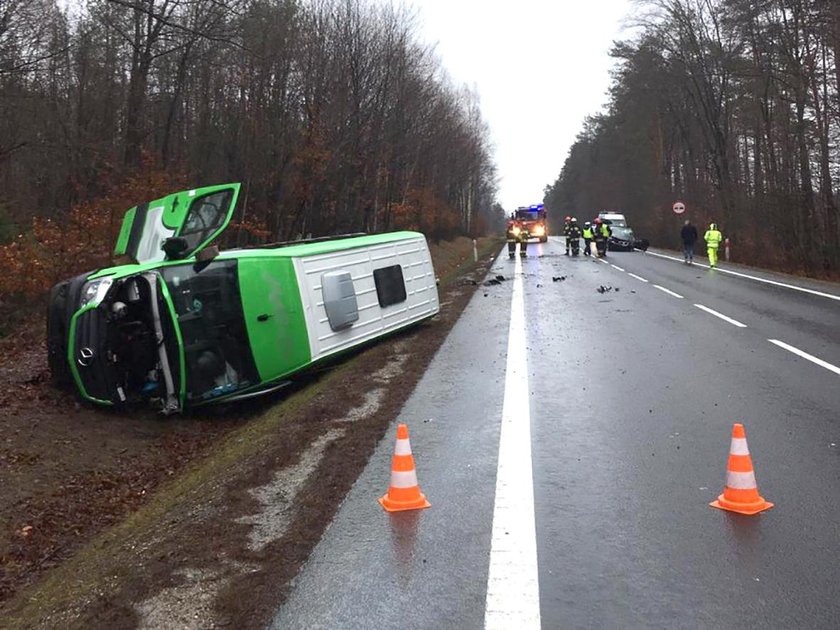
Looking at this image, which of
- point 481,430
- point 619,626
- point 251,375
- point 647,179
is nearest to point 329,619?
point 619,626

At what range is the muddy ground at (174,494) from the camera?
398cm

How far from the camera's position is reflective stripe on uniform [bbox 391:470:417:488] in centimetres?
506

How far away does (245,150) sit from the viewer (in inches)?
1015

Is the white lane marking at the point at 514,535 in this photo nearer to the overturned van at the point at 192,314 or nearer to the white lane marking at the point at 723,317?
the overturned van at the point at 192,314

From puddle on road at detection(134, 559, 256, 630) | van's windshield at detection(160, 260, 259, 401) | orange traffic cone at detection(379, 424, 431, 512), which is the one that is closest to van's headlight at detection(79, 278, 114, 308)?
van's windshield at detection(160, 260, 259, 401)

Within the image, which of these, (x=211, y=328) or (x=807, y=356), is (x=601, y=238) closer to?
(x=807, y=356)

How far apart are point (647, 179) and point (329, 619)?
6617cm

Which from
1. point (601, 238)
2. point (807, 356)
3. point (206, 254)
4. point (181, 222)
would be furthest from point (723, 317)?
point (601, 238)

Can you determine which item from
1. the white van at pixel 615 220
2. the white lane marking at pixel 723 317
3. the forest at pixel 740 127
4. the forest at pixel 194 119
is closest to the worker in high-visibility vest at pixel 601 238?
the forest at pixel 740 127

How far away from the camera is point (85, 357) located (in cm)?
804

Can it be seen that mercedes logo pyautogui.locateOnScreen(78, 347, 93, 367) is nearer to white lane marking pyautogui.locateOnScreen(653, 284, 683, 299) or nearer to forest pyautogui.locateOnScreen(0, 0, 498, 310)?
forest pyautogui.locateOnScreen(0, 0, 498, 310)

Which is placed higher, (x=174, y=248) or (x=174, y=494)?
(x=174, y=248)

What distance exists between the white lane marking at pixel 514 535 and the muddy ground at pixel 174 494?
104 centimetres

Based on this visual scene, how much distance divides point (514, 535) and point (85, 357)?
5347 millimetres
